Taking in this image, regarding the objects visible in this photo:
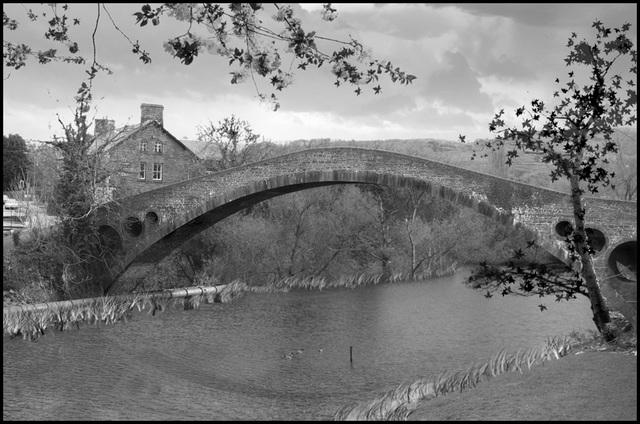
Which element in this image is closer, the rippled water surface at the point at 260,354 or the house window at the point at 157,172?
the rippled water surface at the point at 260,354

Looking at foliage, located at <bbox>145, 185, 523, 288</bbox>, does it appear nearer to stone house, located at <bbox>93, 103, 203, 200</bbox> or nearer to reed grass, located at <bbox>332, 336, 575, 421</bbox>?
stone house, located at <bbox>93, 103, 203, 200</bbox>

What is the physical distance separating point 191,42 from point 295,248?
25.8 metres

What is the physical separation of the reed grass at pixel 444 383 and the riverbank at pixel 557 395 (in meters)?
0.44

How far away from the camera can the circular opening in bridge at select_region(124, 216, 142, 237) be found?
23.6 metres

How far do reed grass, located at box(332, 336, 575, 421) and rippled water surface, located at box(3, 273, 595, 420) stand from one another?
1.32 feet

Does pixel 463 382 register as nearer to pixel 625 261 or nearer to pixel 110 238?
pixel 625 261

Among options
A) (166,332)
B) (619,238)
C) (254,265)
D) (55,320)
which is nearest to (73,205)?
(55,320)

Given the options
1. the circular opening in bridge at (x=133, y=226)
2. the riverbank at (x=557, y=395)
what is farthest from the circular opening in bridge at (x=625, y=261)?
the circular opening in bridge at (x=133, y=226)

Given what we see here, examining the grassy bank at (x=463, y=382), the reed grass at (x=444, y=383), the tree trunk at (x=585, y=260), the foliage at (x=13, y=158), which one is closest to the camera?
the tree trunk at (x=585, y=260)

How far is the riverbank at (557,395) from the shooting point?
997cm

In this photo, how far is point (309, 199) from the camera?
31234mm

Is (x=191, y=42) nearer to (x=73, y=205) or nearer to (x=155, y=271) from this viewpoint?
(x=73, y=205)

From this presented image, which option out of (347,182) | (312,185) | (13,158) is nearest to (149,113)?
(13,158)

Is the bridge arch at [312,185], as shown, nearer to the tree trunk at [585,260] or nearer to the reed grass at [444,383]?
the reed grass at [444,383]
